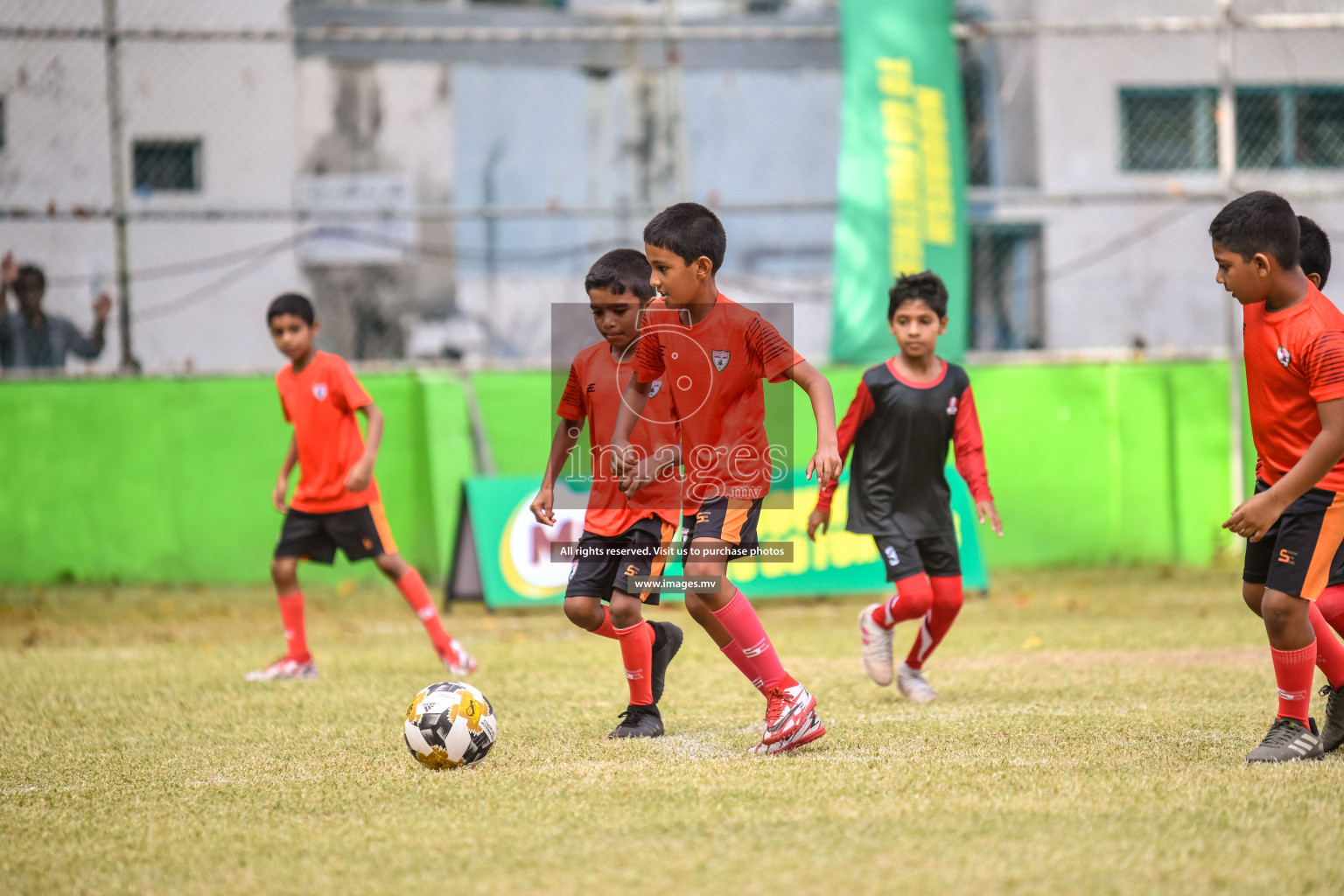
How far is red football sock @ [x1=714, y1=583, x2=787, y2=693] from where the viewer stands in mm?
4500

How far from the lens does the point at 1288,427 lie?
4191 millimetres

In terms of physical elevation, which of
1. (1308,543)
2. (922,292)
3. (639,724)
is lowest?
(639,724)

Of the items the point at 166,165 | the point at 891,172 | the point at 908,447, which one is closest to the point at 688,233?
the point at 908,447

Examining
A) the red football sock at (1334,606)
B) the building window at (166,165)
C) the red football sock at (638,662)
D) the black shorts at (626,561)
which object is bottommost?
the red football sock at (638,662)

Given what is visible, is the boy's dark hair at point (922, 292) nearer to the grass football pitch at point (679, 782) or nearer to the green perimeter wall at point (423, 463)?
the grass football pitch at point (679, 782)

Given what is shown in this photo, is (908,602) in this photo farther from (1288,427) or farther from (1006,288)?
(1006,288)

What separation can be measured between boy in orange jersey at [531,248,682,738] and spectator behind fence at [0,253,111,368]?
6807 millimetres

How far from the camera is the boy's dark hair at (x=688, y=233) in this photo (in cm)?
442

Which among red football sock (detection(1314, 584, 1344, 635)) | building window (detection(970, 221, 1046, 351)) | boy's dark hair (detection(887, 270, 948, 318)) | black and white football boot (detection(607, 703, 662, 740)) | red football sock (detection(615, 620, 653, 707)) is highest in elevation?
building window (detection(970, 221, 1046, 351))

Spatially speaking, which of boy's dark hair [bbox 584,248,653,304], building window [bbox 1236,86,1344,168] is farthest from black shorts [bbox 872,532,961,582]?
building window [bbox 1236,86,1344,168]

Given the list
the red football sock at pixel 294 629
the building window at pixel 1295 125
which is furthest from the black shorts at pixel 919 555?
the building window at pixel 1295 125

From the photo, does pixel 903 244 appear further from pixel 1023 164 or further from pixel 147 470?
pixel 147 470

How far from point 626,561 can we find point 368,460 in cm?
200

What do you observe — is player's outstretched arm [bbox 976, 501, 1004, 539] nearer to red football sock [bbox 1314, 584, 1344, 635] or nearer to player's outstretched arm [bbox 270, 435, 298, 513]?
red football sock [bbox 1314, 584, 1344, 635]
